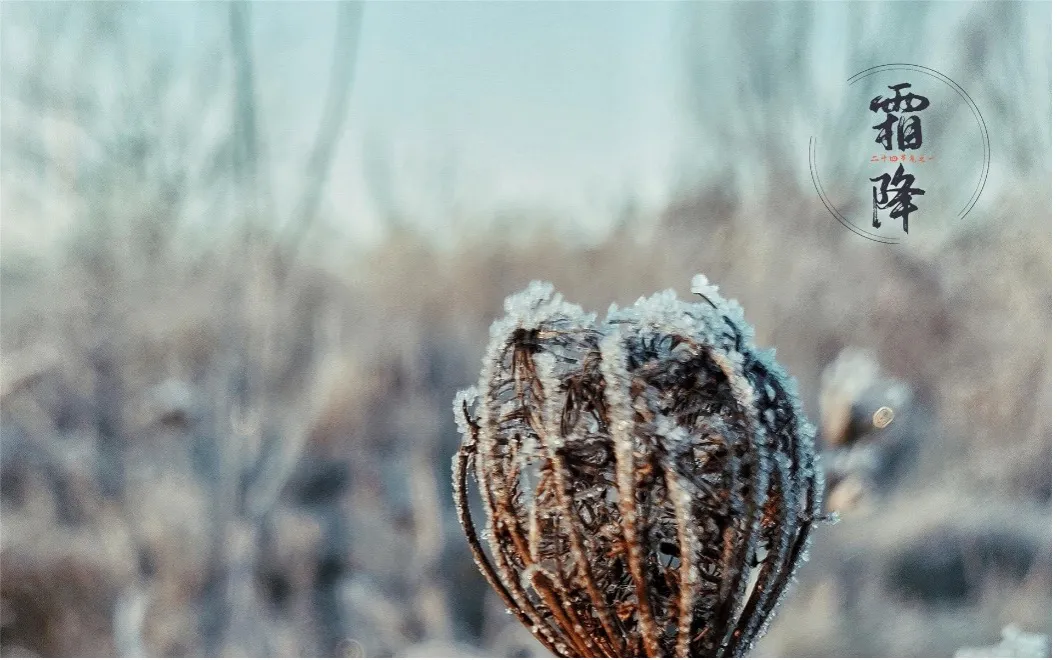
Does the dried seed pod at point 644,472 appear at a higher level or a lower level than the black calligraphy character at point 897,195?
lower

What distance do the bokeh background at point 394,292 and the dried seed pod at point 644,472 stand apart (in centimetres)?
108

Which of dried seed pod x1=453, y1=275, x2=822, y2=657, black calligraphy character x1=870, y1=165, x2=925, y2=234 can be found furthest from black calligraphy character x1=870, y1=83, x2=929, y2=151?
dried seed pod x1=453, y1=275, x2=822, y2=657

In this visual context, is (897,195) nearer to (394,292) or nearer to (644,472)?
(394,292)

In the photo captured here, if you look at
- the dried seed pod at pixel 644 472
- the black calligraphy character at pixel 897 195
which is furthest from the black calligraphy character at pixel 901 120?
the dried seed pod at pixel 644 472

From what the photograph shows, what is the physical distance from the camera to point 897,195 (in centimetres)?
165

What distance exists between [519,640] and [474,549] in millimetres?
1241

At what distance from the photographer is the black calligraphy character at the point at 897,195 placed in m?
1.64

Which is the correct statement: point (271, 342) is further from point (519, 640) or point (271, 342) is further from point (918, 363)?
point (918, 363)

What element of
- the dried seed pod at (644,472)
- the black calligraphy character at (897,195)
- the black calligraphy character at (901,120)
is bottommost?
the dried seed pod at (644,472)

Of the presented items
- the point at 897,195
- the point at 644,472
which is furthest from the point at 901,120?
the point at 644,472

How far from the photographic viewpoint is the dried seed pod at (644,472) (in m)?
0.59

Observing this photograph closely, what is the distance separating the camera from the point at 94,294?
1.71 meters

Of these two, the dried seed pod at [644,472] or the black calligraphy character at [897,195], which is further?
the black calligraphy character at [897,195]

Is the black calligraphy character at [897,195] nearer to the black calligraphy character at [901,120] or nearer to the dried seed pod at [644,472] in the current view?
the black calligraphy character at [901,120]
